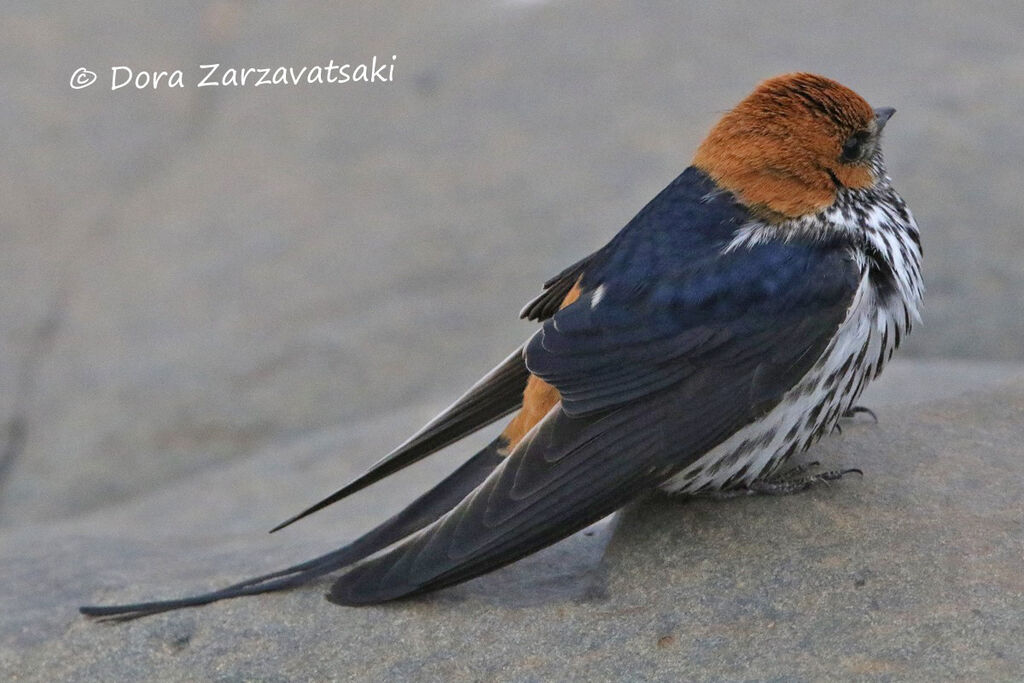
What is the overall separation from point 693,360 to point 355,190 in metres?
3.01

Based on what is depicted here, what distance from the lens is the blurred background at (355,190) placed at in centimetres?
501

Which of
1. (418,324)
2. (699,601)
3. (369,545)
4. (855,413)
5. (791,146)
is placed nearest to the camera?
(699,601)

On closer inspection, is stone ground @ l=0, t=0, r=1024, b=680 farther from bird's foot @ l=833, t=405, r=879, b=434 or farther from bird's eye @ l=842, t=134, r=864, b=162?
bird's eye @ l=842, t=134, r=864, b=162

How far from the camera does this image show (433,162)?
583cm

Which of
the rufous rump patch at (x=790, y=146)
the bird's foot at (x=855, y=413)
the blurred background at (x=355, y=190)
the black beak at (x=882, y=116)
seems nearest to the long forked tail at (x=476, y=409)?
the rufous rump patch at (x=790, y=146)

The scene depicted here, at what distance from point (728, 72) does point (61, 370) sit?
9.08ft

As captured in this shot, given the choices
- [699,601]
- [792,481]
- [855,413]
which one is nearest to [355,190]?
[855,413]

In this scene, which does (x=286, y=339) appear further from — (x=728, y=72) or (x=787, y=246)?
(x=787, y=246)

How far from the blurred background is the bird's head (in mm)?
1715

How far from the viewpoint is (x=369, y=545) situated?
10.3 feet

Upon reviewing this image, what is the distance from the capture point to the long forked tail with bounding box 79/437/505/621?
10.1 feet

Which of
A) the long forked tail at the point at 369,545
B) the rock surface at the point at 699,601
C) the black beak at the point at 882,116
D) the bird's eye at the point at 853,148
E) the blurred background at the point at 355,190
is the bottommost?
the rock surface at the point at 699,601

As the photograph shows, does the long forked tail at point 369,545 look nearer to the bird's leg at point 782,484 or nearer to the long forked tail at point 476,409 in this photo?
the long forked tail at point 476,409

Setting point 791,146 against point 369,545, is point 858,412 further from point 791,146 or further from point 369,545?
point 369,545
